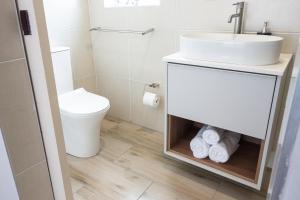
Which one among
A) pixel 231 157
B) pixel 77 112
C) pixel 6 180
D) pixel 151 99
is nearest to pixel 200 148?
pixel 231 157

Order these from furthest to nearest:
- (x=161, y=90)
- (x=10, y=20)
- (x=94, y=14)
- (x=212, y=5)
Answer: (x=94, y=14), (x=161, y=90), (x=212, y=5), (x=10, y=20)

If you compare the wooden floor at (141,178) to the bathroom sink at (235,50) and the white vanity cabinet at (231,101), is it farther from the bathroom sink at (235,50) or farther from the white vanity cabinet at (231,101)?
the bathroom sink at (235,50)

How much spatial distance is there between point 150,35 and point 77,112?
0.91m

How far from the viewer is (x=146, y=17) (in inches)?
78.7

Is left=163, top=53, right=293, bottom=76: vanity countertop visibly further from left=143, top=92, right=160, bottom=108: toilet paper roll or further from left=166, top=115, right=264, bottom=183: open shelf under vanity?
left=143, top=92, right=160, bottom=108: toilet paper roll

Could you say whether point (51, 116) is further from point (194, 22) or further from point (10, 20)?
point (194, 22)

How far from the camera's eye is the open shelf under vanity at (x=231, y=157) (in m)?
1.50

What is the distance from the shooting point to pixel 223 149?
5.08 ft

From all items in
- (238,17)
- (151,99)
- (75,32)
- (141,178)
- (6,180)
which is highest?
(238,17)

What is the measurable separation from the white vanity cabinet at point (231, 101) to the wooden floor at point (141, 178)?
154mm

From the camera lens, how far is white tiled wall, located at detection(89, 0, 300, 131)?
150 cm

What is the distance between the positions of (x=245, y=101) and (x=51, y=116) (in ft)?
3.26

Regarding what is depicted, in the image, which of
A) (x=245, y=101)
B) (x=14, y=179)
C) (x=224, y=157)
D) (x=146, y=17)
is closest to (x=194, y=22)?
(x=146, y=17)

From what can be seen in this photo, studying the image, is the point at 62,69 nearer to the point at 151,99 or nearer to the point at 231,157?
the point at 151,99
